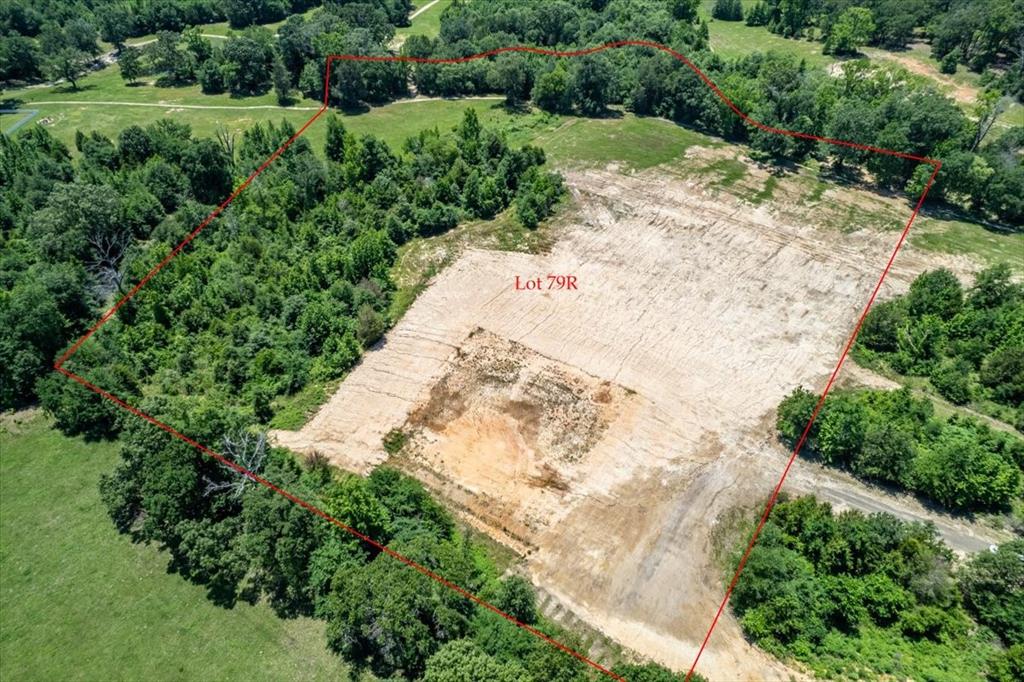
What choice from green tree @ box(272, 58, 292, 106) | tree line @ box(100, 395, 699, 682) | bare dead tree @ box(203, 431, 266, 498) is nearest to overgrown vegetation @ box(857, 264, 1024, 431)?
tree line @ box(100, 395, 699, 682)

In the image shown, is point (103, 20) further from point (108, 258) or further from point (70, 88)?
point (108, 258)

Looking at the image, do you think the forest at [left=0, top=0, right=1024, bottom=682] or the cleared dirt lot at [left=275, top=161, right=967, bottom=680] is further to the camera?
the cleared dirt lot at [left=275, top=161, right=967, bottom=680]

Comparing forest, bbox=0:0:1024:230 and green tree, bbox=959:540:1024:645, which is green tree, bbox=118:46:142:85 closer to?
forest, bbox=0:0:1024:230

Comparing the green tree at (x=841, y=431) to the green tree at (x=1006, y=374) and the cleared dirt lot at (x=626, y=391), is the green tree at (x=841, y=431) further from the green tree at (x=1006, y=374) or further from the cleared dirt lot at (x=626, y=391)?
the green tree at (x=1006, y=374)

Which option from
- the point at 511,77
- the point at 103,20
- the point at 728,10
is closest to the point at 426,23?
the point at 511,77

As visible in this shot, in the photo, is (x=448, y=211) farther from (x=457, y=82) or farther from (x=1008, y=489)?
(x=1008, y=489)

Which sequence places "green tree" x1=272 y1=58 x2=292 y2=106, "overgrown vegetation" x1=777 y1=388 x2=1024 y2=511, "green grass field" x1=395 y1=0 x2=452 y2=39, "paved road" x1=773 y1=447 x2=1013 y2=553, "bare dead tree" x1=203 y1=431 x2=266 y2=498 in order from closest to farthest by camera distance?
"paved road" x1=773 y1=447 x2=1013 y2=553
"bare dead tree" x1=203 y1=431 x2=266 y2=498
"overgrown vegetation" x1=777 y1=388 x2=1024 y2=511
"green tree" x1=272 y1=58 x2=292 y2=106
"green grass field" x1=395 y1=0 x2=452 y2=39
